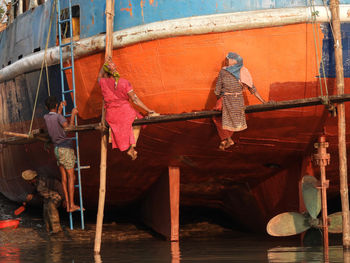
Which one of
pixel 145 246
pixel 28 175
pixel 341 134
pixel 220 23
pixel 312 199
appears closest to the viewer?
pixel 341 134

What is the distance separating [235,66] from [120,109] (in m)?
1.57

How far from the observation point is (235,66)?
834cm

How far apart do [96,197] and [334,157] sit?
4.14 meters

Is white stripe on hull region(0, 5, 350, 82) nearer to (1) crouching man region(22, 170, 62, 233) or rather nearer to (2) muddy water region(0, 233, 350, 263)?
(2) muddy water region(0, 233, 350, 263)

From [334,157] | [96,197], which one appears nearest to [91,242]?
[96,197]

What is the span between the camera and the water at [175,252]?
7.46m

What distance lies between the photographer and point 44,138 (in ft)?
32.2

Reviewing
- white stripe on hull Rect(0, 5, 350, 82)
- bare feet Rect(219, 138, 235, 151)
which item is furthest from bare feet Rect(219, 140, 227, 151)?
white stripe on hull Rect(0, 5, 350, 82)

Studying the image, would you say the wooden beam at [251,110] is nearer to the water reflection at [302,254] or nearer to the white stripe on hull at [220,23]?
the white stripe on hull at [220,23]

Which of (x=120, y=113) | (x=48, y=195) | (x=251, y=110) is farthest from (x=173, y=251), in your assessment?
(x=48, y=195)

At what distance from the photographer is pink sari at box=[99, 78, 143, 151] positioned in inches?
334

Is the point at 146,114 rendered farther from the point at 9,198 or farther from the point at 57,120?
the point at 9,198

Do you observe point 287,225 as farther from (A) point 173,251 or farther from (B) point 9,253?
(B) point 9,253

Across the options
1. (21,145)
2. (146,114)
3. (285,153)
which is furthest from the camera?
(21,145)
